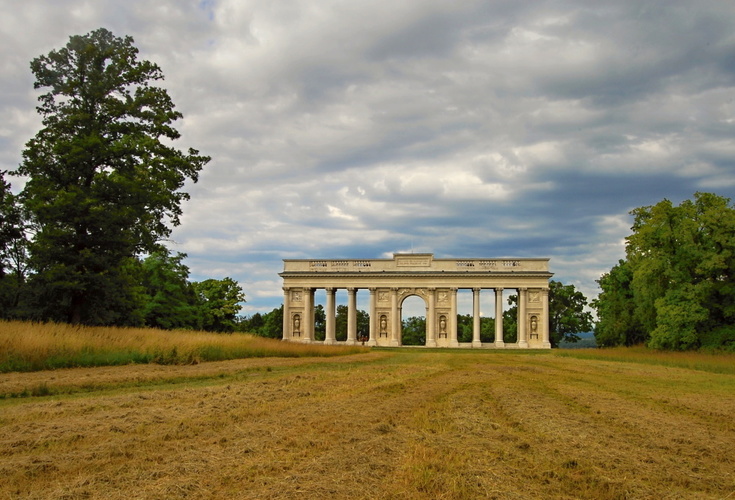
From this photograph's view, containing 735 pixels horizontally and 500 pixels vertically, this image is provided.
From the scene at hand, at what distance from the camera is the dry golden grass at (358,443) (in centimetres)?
582

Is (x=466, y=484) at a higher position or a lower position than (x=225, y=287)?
lower

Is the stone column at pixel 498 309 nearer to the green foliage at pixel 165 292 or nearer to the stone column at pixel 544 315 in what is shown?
the stone column at pixel 544 315

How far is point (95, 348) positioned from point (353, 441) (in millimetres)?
14546

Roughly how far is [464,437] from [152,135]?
30.3m

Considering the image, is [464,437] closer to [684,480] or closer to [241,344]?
[684,480]

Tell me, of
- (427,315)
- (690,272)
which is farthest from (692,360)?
(427,315)

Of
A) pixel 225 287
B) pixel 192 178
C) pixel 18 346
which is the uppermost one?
pixel 192 178

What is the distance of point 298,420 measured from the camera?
9.35m

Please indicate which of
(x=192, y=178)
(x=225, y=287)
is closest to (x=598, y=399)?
(x=192, y=178)

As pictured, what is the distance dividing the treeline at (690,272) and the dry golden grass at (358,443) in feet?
82.4

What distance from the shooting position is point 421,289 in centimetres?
7325

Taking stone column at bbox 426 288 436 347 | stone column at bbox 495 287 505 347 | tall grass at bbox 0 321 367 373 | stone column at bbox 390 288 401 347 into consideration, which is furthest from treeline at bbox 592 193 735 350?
stone column at bbox 390 288 401 347

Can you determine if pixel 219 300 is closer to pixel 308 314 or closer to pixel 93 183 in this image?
pixel 308 314

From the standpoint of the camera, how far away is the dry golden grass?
582 cm
